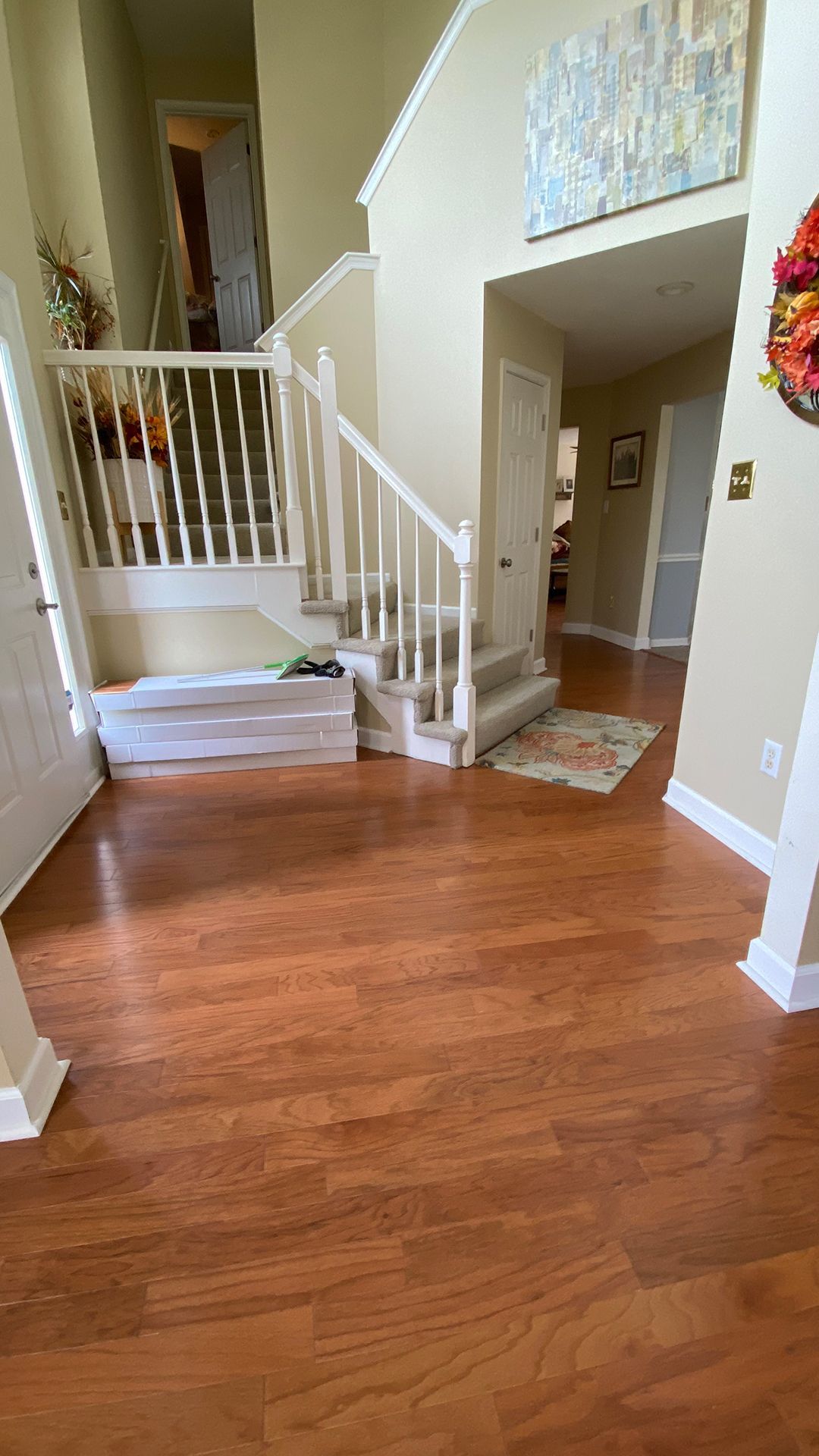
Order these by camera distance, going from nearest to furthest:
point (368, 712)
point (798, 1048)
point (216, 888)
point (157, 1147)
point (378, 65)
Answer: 1. point (157, 1147)
2. point (798, 1048)
3. point (216, 888)
4. point (368, 712)
5. point (378, 65)

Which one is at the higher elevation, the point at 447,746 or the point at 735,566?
the point at 735,566

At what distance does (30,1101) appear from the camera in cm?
132

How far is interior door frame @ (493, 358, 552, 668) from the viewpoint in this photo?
366 cm

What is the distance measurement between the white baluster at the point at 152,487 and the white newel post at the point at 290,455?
631mm

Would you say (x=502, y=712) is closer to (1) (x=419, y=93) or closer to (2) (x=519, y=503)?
(2) (x=519, y=503)

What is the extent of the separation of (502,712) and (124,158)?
4.88 m

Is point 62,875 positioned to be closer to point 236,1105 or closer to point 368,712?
point 236,1105

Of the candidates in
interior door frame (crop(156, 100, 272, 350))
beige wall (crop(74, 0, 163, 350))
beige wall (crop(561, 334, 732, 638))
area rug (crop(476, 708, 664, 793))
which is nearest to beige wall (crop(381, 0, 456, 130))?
interior door frame (crop(156, 100, 272, 350))

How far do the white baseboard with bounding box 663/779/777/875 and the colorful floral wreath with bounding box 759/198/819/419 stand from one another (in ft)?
4.57

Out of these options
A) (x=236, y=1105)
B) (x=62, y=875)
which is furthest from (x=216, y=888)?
(x=236, y=1105)

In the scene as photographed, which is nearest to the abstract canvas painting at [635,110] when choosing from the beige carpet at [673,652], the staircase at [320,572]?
the staircase at [320,572]

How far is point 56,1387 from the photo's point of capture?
94 centimetres

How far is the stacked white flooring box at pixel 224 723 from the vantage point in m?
3.02

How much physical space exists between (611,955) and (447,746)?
149 centimetres
